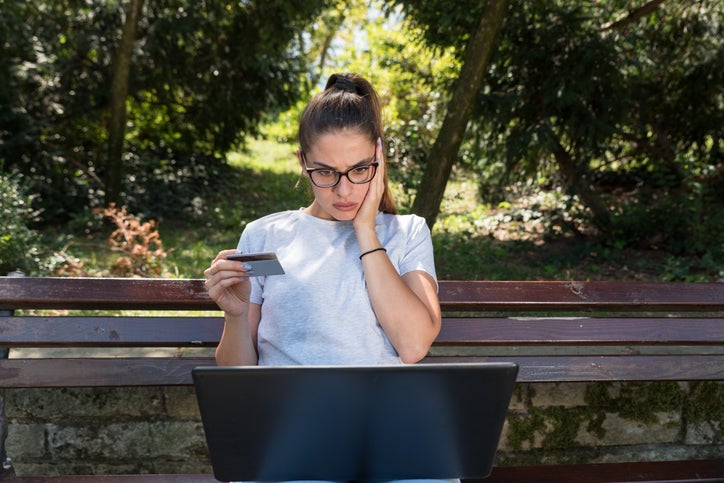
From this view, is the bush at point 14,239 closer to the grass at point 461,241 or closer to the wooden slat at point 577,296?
the grass at point 461,241

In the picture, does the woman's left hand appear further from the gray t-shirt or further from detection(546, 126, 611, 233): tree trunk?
detection(546, 126, 611, 233): tree trunk

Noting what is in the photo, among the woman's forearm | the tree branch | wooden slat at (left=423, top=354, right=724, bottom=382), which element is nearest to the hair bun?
the woman's forearm

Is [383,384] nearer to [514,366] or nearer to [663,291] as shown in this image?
[514,366]

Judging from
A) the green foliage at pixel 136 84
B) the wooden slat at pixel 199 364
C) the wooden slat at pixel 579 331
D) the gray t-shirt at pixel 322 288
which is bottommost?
the green foliage at pixel 136 84

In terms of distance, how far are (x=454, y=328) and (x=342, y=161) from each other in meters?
1.00

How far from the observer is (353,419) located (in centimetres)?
161

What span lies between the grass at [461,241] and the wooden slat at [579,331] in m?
2.09

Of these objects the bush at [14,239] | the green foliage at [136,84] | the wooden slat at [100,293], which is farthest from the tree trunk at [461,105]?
the green foliage at [136,84]

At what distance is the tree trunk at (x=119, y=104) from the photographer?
29.2 feet

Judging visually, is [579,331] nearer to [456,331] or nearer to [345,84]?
[456,331]

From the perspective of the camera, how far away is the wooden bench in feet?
9.23

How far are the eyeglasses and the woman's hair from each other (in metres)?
0.07

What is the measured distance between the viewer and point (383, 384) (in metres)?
1.56

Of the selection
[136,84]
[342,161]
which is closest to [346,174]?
[342,161]
